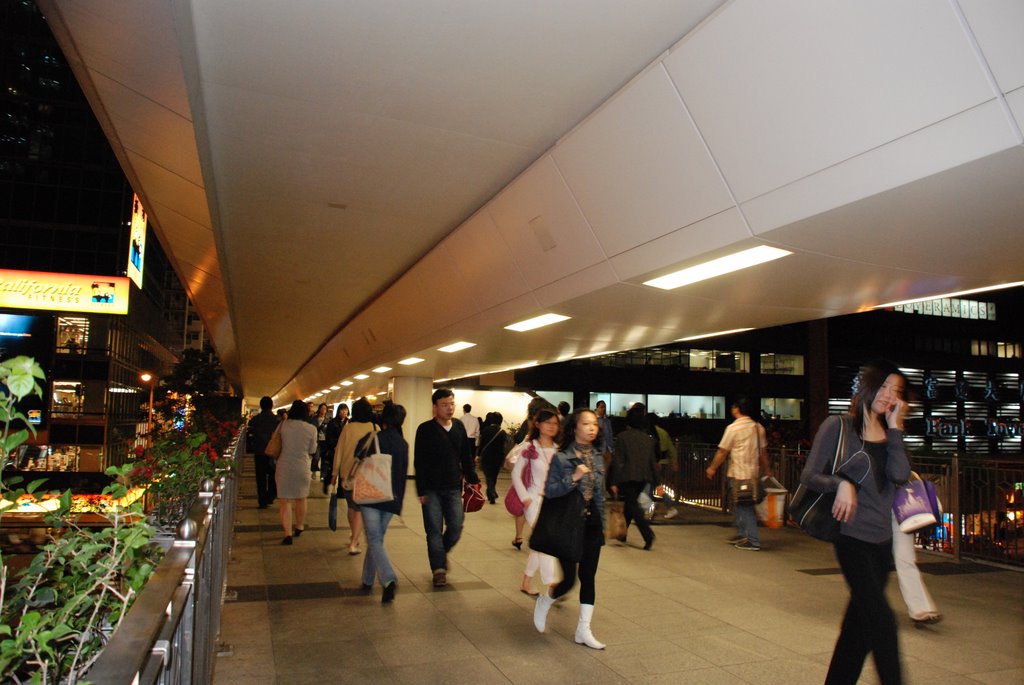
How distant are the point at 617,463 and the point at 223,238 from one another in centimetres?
612

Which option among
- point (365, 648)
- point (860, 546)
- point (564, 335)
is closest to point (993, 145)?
point (860, 546)

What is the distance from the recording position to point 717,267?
5.80 meters

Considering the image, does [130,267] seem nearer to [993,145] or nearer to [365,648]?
[365,648]

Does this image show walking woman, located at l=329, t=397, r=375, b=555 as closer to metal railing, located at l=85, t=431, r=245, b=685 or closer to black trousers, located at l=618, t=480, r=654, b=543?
black trousers, located at l=618, t=480, r=654, b=543

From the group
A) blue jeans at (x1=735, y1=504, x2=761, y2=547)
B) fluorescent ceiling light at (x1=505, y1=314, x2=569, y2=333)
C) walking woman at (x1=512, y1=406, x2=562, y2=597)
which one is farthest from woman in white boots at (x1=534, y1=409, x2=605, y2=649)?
blue jeans at (x1=735, y1=504, x2=761, y2=547)

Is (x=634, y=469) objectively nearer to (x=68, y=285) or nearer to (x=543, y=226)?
(x=543, y=226)

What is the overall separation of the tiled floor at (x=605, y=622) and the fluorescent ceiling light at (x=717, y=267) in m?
2.83

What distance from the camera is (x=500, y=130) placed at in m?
6.04

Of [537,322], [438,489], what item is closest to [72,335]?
[537,322]

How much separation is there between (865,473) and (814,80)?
2.04 metres

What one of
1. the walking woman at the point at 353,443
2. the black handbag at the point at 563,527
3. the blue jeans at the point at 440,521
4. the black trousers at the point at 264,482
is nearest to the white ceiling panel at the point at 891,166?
the black handbag at the point at 563,527

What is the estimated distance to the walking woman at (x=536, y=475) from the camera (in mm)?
5742

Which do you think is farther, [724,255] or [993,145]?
[724,255]

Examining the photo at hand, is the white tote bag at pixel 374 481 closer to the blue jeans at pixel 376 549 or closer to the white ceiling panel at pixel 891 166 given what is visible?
the blue jeans at pixel 376 549
